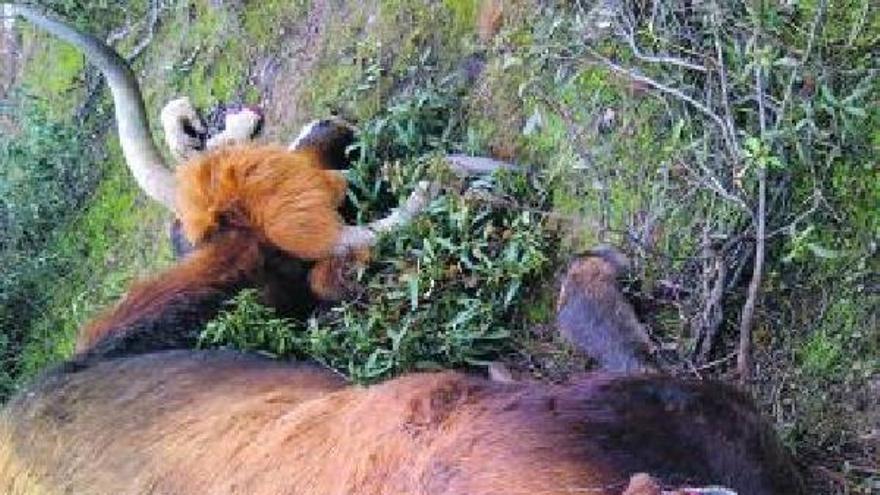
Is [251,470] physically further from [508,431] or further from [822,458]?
[822,458]

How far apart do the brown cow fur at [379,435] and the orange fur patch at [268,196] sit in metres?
0.65

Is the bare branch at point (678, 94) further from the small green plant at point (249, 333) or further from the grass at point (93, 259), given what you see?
the grass at point (93, 259)

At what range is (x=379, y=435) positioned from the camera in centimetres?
393

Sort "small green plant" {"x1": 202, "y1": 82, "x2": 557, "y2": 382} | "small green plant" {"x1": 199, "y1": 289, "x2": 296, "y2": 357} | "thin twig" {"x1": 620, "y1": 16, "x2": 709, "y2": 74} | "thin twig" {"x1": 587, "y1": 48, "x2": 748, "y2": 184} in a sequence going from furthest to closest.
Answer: "small green plant" {"x1": 199, "y1": 289, "x2": 296, "y2": 357}
"small green plant" {"x1": 202, "y1": 82, "x2": 557, "y2": 382}
"thin twig" {"x1": 620, "y1": 16, "x2": 709, "y2": 74}
"thin twig" {"x1": 587, "y1": 48, "x2": 748, "y2": 184}

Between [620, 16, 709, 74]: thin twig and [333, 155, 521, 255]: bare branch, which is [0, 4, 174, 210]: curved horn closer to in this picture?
[333, 155, 521, 255]: bare branch

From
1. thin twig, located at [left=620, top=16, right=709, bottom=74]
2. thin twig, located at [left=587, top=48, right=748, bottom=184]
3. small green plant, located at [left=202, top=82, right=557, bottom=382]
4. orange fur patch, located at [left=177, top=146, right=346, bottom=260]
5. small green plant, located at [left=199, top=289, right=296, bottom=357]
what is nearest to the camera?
thin twig, located at [left=587, top=48, right=748, bottom=184]

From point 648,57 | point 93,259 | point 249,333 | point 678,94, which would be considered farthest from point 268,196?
point 93,259

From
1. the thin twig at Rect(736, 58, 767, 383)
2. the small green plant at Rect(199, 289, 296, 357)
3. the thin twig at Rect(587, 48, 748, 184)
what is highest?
the thin twig at Rect(587, 48, 748, 184)

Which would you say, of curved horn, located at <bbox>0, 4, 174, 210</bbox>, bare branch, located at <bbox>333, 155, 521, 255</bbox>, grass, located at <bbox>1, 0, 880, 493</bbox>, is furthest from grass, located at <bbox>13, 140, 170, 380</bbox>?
bare branch, located at <bbox>333, 155, 521, 255</bbox>

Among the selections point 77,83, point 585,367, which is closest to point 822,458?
point 585,367

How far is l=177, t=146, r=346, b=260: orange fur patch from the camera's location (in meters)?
5.69

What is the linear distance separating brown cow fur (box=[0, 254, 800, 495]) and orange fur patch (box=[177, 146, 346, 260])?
65 centimetres

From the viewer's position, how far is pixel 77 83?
9.32 m

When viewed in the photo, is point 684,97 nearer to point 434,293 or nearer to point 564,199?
point 564,199
